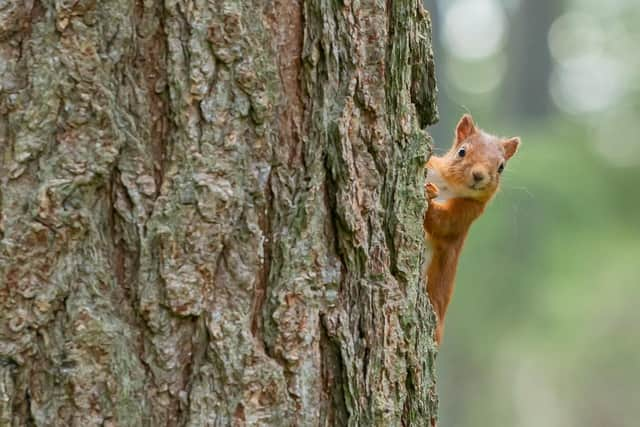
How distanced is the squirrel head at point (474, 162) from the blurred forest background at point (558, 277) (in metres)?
2.95

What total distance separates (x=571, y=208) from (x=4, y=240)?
6.63 meters

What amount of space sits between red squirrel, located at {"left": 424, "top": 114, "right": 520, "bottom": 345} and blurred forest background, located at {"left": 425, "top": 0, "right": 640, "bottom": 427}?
298 centimetres

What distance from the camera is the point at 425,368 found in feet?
5.68

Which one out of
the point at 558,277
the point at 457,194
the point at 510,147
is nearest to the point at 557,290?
the point at 558,277

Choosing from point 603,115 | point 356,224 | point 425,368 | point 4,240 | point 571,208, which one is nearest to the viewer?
point 4,240

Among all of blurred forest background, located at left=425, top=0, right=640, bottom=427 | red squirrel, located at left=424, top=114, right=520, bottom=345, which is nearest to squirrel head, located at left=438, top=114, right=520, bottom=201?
red squirrel, located at left=424, top=114, right=520, bottom=345

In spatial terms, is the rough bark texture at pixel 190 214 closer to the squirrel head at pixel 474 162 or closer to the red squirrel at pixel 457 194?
the red squirrel at pixel 457 194

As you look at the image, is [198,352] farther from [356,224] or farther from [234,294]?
[356,224]

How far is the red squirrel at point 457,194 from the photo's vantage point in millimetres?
2840

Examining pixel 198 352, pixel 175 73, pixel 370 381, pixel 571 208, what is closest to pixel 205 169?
pixel 175 73

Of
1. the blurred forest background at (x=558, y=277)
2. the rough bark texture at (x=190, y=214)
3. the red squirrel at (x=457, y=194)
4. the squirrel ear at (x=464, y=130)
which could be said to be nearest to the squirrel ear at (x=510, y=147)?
the red squirrel at (x=457, y=194)

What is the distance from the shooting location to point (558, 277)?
24.3 ft

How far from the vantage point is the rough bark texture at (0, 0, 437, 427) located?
1.40 metres

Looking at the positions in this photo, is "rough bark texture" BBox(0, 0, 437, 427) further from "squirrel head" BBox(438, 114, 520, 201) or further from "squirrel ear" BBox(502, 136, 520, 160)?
"squirrel ear" BBox(502, 136, 520, 160)
